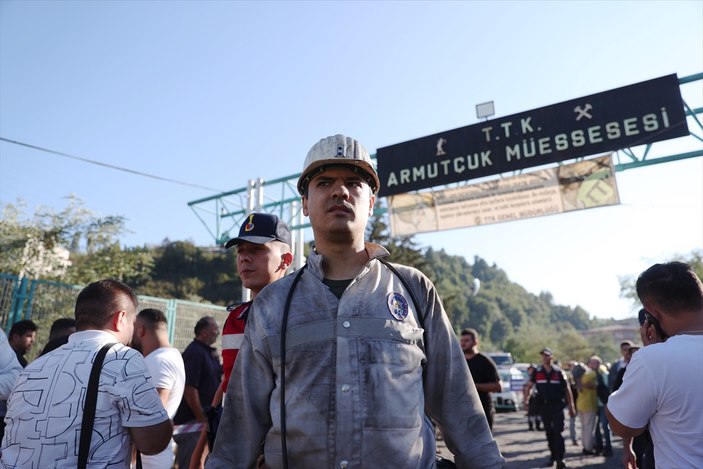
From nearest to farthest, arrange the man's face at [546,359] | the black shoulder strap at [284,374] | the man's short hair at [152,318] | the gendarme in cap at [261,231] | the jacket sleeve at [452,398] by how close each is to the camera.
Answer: the black shoulder strap at [284,374] → the jacket sleeve at [452,398] → the gendarme in cap at [261,231] → the man's short hair at [152,318] → the man's face at [546,359]

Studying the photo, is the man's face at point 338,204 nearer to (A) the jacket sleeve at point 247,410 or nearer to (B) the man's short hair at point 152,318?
(A) the jacket sleeve at point 247,410

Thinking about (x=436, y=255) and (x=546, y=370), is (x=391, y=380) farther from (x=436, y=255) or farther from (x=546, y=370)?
(x=436, y=255)

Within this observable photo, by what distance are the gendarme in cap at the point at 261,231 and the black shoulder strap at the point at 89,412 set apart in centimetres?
101

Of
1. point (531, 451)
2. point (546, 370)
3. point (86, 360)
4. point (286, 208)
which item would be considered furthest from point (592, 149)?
point (86, 360)

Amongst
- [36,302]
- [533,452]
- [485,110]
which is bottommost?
[533,452]

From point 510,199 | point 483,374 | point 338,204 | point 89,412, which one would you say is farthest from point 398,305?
point 510,199

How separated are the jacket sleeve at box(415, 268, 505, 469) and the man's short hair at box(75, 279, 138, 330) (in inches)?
68.1

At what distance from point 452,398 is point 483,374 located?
493cm

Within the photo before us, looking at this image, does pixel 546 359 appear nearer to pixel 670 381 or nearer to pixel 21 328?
pixel 670 381

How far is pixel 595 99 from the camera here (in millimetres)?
8008

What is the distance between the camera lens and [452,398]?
1.76 meters

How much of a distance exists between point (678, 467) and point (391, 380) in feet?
5.30

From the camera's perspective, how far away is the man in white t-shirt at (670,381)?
7.09 feet

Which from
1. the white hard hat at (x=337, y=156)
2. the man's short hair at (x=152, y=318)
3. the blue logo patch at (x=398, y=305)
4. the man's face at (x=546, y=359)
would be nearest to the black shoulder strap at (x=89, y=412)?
the white hard hat at (x=337, y=156)
